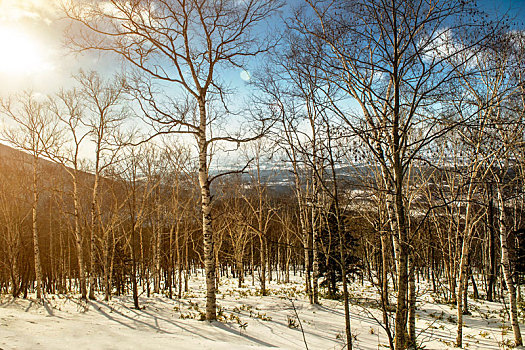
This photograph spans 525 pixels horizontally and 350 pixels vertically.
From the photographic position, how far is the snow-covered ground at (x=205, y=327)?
5523 millimetres

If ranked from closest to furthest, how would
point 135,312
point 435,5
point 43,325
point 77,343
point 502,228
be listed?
point 435,5 < point 77,343 < point 43,325 < point 502,228 < point 135,312

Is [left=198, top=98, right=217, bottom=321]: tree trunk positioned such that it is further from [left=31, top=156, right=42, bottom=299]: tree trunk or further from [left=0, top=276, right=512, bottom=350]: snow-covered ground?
[left=31, top=156, right=42, bottom=299]: tree trunk

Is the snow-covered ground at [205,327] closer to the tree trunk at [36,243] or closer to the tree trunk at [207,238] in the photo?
the tree trunk at [207,238]

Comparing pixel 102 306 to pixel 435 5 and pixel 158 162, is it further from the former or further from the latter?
pixel 435 5

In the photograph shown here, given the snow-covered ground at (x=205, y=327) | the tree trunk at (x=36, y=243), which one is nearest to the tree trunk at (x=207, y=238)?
the snow-covered ground at (x=205, y=327)

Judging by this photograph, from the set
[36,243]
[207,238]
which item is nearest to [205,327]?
[207,238]

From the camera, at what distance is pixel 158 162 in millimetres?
17781

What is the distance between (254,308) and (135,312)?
432cm

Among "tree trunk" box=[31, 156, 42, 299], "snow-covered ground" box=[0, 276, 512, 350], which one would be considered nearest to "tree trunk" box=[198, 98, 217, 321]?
"snow-covered ground" box=[0, 276, 512, 350]

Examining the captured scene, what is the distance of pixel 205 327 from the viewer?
305 inches

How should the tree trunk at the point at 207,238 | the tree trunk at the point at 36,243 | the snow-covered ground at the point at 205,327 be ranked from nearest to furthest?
the snow-covered ground at the point at 205,327
the tree trunk at the point at 207,238
the tree trunk at the point at 36,243

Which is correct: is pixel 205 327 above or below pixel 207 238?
below

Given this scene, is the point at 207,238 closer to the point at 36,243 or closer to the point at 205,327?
the point at 205,327

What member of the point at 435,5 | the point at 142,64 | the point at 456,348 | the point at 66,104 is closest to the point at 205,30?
the point at 142,64
